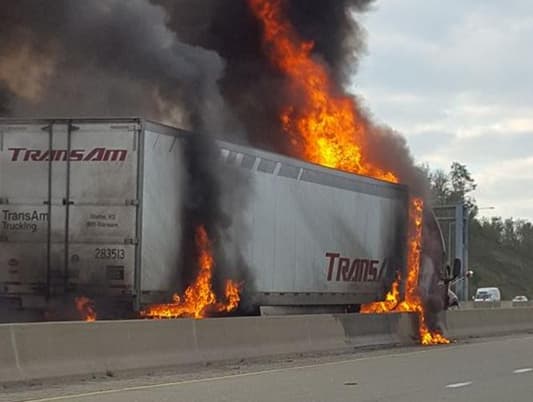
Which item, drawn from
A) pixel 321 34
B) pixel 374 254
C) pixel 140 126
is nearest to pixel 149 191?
pixel 140 126

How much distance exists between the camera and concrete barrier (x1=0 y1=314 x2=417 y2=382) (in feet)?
36.5

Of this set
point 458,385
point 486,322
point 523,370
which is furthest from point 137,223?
point 486,322

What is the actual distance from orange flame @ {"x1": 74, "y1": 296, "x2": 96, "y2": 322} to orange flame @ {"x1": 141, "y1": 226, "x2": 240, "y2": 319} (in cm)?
75

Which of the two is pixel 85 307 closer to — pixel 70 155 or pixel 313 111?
pixel 70 155

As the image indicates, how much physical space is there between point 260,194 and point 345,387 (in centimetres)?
505

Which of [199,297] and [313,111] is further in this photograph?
[313,111]

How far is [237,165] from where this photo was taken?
49.7 ft

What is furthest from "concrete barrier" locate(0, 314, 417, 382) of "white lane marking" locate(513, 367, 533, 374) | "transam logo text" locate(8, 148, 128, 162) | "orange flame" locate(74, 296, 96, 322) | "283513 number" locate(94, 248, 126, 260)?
"white lane marking" locate(513, 367, 533, 374)

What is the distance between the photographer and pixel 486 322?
23266 mm

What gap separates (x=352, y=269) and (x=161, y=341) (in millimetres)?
5961

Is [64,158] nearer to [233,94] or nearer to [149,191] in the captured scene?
[149,191]

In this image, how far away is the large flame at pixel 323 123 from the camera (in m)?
19.5

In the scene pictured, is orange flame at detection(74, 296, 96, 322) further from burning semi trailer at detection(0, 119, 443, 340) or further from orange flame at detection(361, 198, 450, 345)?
orange flame at detection(361, 198, 450, 345)

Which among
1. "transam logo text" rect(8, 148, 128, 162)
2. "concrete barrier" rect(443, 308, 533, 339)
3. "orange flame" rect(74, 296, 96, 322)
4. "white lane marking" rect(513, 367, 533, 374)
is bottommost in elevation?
"white lane marking" rect(513, 367, 533, 374)
